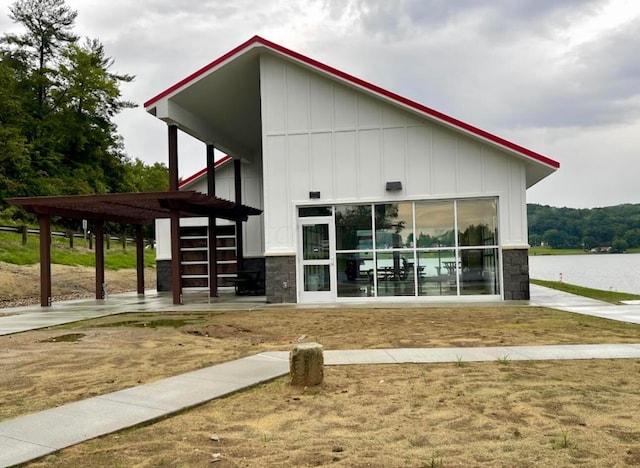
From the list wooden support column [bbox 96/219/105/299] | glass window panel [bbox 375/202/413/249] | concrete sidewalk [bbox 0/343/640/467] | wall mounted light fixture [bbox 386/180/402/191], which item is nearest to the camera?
concrete sidewalk [bbox 0/343/640/467]

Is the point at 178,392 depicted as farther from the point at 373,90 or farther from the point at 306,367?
the point at 373,90

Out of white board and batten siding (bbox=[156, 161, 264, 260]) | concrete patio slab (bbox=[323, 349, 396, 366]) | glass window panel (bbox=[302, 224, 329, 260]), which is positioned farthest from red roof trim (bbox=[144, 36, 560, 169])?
concrete patio slab (bbox=[323, 349, 396, 366])

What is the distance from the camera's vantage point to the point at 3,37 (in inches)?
1564

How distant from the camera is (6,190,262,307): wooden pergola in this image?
1573cm

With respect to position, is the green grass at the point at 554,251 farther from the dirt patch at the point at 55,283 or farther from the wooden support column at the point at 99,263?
the wooden support column at the point at 99,263

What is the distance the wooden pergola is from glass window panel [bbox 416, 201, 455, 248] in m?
6.57

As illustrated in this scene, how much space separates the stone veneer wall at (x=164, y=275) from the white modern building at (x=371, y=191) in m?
7.20

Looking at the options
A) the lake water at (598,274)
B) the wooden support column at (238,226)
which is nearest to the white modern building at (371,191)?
the wooden support column at (238,226)

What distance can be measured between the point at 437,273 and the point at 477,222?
190 centimetres

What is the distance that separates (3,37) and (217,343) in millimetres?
41187

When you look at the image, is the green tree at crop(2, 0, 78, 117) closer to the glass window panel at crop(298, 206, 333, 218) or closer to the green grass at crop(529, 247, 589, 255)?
the glass window panel at crop(298, 206, 333, 218)

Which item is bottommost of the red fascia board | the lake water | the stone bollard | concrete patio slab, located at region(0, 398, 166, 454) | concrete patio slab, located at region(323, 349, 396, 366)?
the lake water

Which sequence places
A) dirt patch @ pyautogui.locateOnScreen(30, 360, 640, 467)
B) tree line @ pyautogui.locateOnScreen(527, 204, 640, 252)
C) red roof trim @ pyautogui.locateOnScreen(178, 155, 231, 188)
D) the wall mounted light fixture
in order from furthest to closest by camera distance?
tree line @ pyautogui.locateOnScreen(527, 204, 640, 252)
red roof trim @ pyautogui.locateOnScreen(178, 155, 231, 188)
the wall mounted light fixture
dirt patch @ pyautogui.locateOnScreen(30, 360, 640, 467)

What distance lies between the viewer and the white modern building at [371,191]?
50.7ft
